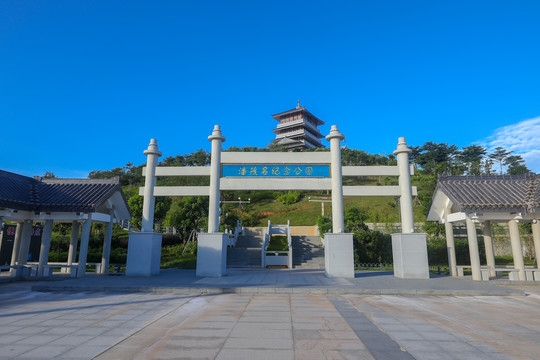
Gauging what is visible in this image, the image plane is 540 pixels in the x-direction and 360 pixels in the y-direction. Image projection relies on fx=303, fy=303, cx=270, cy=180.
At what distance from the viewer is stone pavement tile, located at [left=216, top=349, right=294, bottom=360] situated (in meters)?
3.75

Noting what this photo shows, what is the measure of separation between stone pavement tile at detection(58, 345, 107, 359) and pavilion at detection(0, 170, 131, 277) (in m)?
9.31

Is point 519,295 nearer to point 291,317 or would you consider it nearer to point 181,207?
point 291,317

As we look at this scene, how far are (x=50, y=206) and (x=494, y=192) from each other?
18.2 metres

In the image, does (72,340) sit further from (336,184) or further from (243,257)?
(243,257)

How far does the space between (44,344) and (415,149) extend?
6350cm

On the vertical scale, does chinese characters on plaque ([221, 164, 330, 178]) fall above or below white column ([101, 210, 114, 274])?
above

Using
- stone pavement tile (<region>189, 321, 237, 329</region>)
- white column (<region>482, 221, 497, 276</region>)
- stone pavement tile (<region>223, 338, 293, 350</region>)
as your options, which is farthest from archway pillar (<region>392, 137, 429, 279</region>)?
stone pavement tile (<region>223, 338, 293, 350</region>)

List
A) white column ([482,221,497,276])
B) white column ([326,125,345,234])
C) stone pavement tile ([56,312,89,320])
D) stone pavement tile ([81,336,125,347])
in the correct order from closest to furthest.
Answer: stone pavement tile ([81,336,125,347]) → stone pavement tile ([56,312,89,320]) → white column ([326,125,345,234]) → white column ([482,221,497,276])

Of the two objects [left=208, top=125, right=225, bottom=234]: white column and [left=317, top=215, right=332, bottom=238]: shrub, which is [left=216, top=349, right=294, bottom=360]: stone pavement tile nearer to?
[left=208, top=125, right=225, bottom=234]: white column

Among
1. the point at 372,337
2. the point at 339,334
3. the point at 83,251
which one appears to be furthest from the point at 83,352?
the point at 83,251

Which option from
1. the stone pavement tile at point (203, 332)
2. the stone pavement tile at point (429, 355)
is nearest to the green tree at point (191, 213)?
the stone pavement tile at point (203, 332)

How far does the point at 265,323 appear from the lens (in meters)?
5.37

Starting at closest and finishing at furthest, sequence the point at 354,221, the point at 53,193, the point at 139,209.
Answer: the point at 53,193 < the point at 354,221 < the point at 139,209

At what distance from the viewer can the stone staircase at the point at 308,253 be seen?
59.7ft
